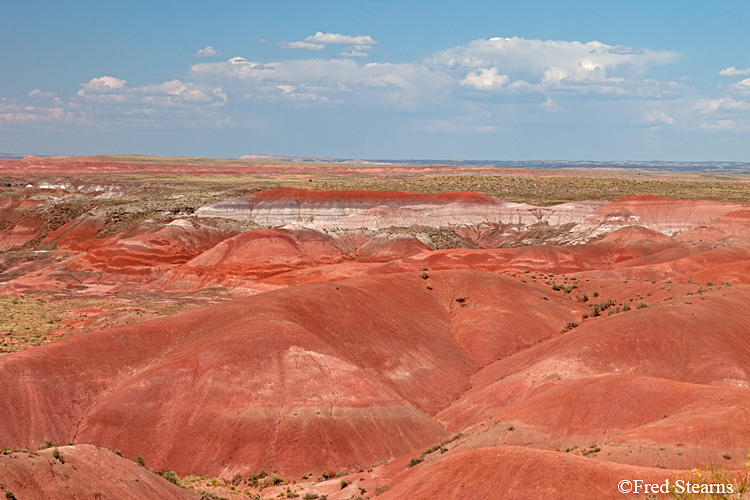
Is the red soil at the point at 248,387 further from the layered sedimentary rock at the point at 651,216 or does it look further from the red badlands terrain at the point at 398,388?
the layered sedimentary rock at the point at 651,216

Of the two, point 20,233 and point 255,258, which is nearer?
point 255,258

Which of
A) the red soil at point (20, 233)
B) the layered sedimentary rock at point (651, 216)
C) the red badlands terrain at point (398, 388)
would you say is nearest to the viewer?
the red badlands terrain at point (398, 388)

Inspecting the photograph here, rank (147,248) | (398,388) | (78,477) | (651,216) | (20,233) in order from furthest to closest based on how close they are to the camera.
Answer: (20,233)
(651,216)
(147,248)
(398,388)
(78,477)

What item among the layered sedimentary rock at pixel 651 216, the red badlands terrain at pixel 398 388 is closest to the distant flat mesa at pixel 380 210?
the layered sedimentary rock at pixel 651 216

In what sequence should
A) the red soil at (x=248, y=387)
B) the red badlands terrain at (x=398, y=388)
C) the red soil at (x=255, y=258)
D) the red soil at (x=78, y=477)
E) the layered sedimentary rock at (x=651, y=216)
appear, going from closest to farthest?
the red soil at (x=78, y=477) → the red badlands terrain at (x=398, y=388) → the red soil at (x=248, y=387) → the red soil at (x=255, y=258) → the layered sedimentary rock at (x=651, y=216)

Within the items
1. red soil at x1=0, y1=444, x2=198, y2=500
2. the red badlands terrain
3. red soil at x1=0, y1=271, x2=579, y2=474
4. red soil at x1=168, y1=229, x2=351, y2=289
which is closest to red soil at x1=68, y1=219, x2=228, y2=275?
red soil at x1=168, y1=229, x2=351, y2=289

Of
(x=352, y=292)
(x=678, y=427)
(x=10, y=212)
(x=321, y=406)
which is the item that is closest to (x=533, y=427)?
(x=678, y=427)

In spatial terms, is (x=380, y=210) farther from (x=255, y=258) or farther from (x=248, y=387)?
(x=248, y=387)

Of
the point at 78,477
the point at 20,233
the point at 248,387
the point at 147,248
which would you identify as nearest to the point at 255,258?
the point at 147,248

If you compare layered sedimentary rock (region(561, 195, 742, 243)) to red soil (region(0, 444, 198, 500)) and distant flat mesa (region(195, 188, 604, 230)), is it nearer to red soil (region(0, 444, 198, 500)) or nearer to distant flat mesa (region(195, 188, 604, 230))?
distant flat mesa (region(195, 188, 604, 230))

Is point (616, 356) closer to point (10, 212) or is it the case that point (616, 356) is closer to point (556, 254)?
point (556, 254)
